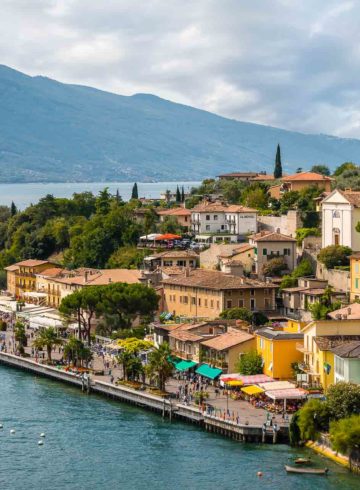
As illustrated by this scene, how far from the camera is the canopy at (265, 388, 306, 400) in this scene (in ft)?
181

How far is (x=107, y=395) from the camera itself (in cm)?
6512

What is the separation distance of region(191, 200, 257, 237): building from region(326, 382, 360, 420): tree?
5339 cm

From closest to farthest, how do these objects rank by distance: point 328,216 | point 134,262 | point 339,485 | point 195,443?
point 339,485 → point 195,443 → point 328,216 → point 134,262

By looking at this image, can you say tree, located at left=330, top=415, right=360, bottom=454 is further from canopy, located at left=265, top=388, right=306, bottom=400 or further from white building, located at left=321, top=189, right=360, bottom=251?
white building, located at left=321, top=189, right=360, bottom=251

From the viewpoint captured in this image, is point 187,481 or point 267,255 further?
point 267,255

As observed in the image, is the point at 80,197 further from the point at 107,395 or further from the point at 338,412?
the point at 338,412

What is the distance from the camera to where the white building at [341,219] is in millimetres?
82938

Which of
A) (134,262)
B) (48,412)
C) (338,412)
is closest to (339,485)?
(338,412)

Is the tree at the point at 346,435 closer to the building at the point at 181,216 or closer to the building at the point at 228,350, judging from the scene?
the building at the point at 228,350

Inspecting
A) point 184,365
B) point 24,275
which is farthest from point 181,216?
point 184,365

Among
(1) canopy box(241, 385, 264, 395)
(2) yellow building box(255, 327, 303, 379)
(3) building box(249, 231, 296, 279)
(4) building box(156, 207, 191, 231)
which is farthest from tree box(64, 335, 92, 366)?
(4) building box(156, 207, 191, 231)

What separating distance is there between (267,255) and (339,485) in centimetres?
4340

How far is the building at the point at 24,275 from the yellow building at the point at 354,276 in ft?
141

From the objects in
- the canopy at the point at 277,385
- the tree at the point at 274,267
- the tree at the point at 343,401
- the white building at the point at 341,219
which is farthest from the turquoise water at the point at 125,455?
the white building at the point at 341,219
